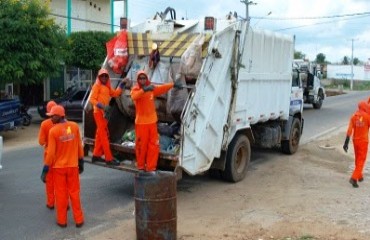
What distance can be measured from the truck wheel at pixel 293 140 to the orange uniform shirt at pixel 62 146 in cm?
658

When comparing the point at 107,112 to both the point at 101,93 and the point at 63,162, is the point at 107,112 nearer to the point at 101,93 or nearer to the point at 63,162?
the point at 101,93

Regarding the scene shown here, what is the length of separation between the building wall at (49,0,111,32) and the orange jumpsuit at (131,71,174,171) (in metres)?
18.7

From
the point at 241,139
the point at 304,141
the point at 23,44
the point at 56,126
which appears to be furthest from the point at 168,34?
the point at 23,44

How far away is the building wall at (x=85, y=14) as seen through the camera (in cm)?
2644

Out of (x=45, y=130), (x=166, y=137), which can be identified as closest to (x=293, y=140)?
(x=166, y=137)

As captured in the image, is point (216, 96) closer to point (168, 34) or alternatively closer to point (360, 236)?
point (168, 34)

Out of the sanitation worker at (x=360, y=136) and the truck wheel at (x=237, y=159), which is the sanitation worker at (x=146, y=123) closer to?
the truck wheel at (x=237, y=159)

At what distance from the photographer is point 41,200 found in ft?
25.6

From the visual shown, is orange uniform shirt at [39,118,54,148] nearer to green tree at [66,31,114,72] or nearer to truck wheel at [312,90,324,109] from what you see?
green tree at [66,31,114,72]

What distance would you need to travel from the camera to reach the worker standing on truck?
809cm

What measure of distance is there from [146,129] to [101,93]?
1.07 meters

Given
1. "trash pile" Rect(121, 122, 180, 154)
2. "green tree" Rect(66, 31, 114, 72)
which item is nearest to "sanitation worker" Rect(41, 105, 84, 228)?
"trash pile" Rect(121, 122, 180, 154)

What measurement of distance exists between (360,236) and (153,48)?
4.34 metres

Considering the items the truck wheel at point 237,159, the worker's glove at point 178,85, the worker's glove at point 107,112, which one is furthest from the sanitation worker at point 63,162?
the truck wheel at point 237,159
